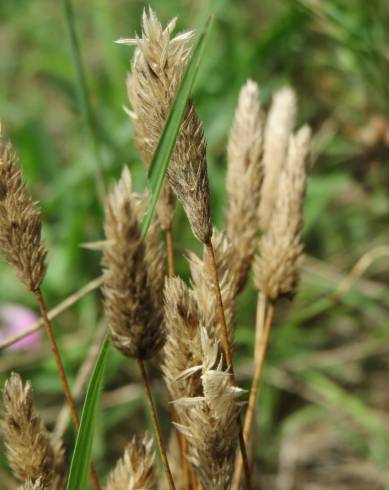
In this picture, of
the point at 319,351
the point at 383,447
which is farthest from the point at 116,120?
the point at 383,447

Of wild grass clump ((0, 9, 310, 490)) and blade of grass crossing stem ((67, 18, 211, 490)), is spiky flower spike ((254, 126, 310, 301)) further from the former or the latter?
blade of grass crossing stem ((67, 18, 211, 490))

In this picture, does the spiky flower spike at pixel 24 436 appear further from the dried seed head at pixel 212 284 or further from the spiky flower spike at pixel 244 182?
the spiky flower spike at pixel 244 182

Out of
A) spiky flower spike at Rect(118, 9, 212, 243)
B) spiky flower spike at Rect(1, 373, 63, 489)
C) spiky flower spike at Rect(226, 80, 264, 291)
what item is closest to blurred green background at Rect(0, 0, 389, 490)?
spiky flower spike at Rect(226, 80, 264, 291)

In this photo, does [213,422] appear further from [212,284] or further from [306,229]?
[306,229]

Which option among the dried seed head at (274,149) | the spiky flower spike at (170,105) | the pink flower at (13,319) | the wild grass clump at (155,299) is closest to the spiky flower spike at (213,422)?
the wild grass clump at (155,299)

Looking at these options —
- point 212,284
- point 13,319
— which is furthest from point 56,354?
point 13,319

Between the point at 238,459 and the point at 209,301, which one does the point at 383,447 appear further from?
the point at 209,301
